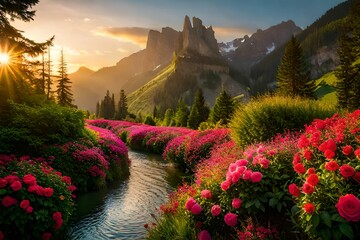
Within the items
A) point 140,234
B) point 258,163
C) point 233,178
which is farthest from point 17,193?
point 258,163

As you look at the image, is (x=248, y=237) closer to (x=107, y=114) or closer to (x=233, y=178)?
(x=233, y=178)

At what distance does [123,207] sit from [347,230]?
9167 mm

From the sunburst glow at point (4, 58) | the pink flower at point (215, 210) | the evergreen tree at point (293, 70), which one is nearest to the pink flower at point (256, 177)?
the pink flower at point (215, 210)

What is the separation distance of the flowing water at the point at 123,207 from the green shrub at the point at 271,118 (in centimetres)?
451

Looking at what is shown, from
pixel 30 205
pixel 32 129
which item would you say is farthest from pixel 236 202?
pixel 32 129

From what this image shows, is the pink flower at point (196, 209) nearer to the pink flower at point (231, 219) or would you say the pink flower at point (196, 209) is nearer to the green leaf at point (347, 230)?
the pink flower at point (231, 219)

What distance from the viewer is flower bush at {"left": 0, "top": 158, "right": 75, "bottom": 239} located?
7.39 m

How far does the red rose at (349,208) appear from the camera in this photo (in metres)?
4.50

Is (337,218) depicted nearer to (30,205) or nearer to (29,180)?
(30,205)

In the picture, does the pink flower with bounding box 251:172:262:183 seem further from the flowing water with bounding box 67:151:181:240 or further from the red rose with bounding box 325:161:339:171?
the flowing water with bounding box 67:151:181:240

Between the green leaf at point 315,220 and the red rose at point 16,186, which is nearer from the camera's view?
the green leaf at point 315,220

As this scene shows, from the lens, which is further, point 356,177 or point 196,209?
point 196,209

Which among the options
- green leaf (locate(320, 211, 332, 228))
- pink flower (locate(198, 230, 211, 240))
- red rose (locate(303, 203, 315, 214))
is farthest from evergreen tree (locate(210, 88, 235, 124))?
green leaf (locate(320, 211, 332, 228))

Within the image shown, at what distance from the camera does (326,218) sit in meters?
4.82
